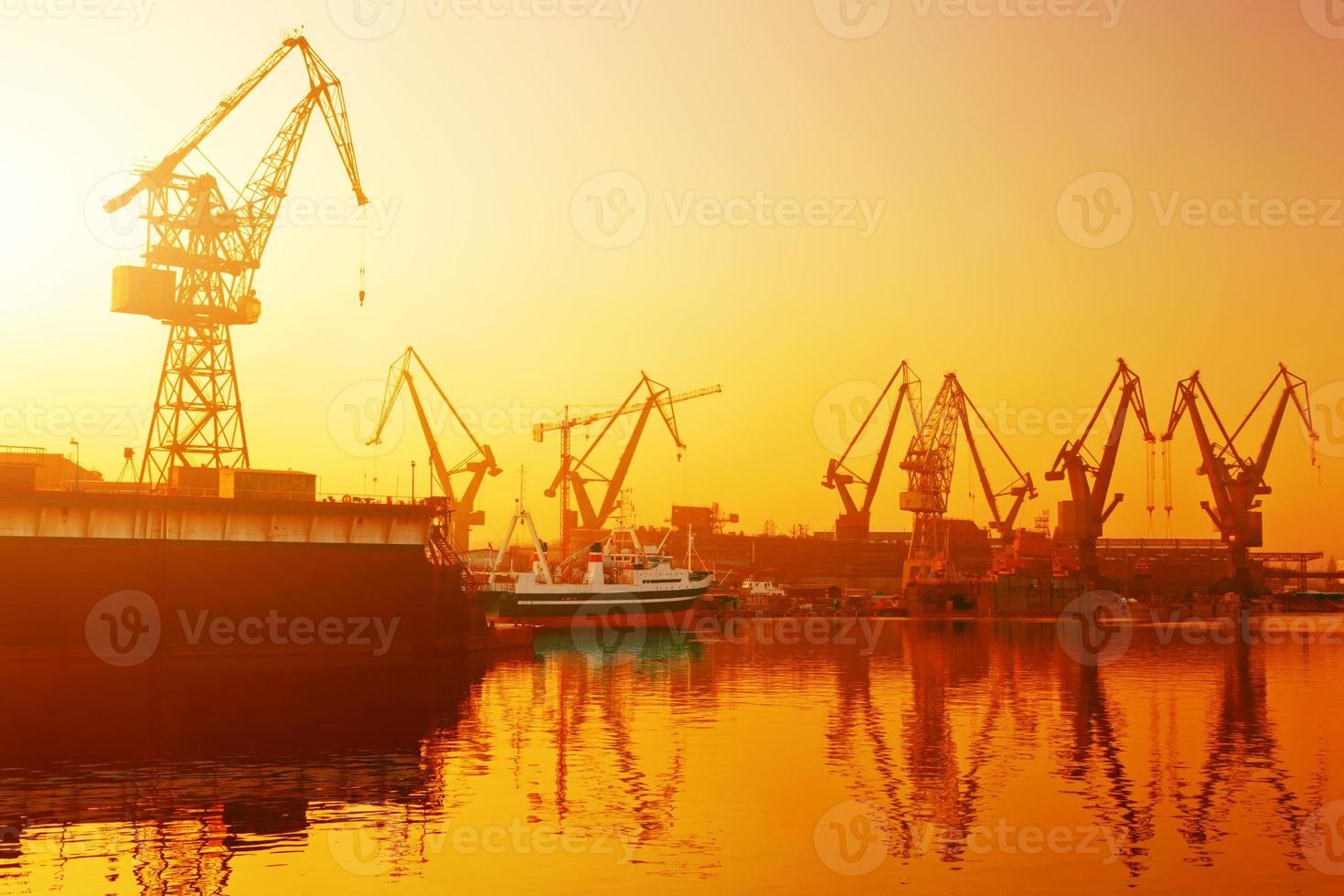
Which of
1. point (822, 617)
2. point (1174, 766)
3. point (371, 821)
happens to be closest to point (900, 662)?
point (1174, 766)

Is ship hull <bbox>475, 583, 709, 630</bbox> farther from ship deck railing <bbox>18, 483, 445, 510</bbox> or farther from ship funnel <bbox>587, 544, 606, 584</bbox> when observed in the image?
ship deck railing <bbox>18, 483, 445, 510</bbox>

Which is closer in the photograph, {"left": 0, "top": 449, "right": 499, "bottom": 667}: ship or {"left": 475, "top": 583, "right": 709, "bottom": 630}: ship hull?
{"left": 0, "top": 449, "right": 499, "bottom": 667}: ship

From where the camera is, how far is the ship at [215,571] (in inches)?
2514

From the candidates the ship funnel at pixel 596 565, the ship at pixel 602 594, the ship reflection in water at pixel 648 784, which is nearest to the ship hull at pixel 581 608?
the ship at pixel 602 594

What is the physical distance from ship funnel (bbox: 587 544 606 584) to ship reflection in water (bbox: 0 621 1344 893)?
2074 inches

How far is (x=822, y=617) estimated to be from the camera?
171250 millimetres

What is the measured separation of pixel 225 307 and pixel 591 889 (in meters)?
65.3

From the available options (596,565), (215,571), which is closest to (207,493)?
(215,571)

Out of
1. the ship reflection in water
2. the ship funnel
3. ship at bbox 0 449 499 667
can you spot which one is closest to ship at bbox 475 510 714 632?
the ship funnel

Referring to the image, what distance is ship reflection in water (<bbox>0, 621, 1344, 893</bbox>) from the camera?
83.0ft

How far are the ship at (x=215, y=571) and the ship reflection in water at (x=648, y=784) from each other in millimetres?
3006

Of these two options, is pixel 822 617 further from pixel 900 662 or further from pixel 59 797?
pixel 59 797

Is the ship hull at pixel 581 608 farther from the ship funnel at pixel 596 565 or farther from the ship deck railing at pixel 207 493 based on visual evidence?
the ship deck railing at pixel 207 493

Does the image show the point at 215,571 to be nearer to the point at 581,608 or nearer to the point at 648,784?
the point at 648,784
